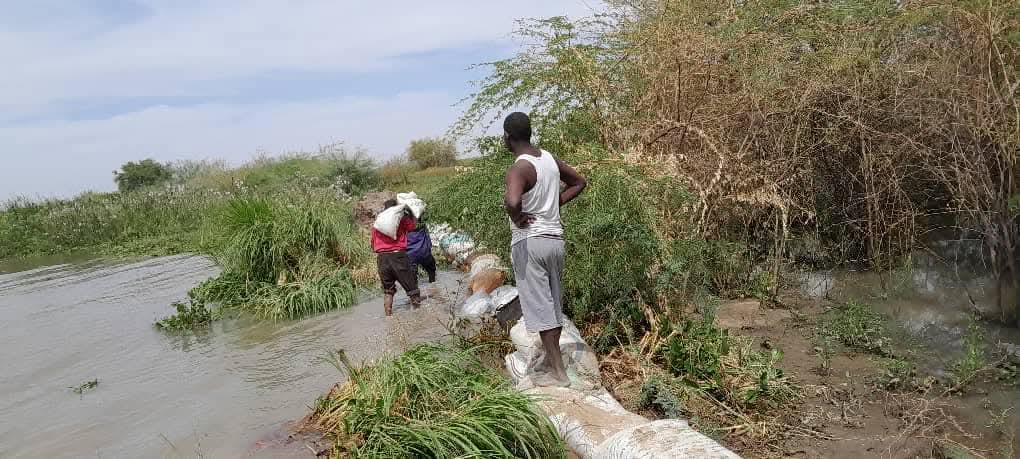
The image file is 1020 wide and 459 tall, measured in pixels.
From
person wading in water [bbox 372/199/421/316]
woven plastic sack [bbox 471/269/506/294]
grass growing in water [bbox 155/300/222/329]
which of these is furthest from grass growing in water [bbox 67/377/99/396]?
woven plastic sack [bbox 471/269/506/294]

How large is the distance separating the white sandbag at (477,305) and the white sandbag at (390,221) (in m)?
1.21

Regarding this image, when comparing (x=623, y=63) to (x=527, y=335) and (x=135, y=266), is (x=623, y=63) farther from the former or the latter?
(x=135, y=266)

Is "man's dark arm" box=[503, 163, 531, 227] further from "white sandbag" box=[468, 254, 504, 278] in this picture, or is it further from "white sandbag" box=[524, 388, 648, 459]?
"white sandbag" box=[468, 254, 504, 278]

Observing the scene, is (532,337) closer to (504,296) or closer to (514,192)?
(504,296)

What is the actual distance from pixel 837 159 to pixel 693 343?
3.12m

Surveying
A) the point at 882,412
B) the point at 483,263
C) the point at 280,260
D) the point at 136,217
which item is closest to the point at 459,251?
the point at 483,263

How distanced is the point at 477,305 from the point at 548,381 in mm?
2642

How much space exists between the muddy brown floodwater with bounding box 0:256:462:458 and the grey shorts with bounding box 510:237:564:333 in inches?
70.0

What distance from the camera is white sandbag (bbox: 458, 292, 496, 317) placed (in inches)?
258

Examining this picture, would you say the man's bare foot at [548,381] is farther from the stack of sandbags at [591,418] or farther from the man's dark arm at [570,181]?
the man's dark arm at [570,181]

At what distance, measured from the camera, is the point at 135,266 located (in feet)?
48.1

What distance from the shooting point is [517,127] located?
406cm

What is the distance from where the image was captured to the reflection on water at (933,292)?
16.6ft

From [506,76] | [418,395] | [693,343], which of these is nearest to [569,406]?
[418,395]
